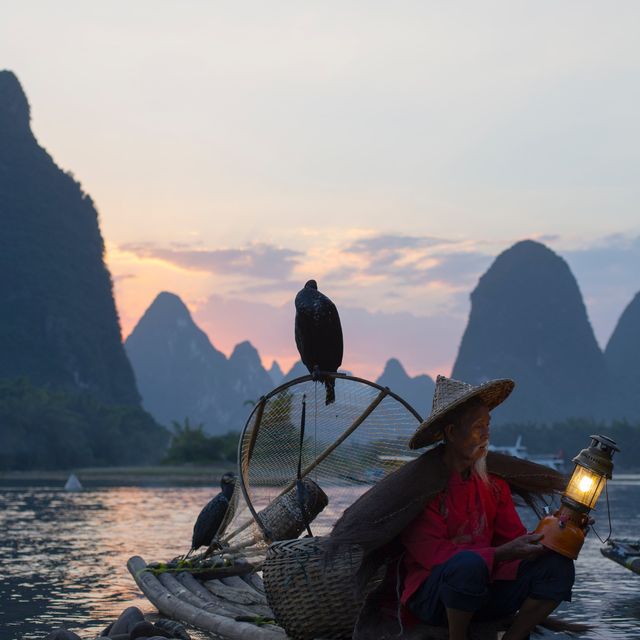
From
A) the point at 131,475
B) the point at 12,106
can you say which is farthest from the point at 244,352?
the point at 131,475

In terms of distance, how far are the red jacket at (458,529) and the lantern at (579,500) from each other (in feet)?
0.54

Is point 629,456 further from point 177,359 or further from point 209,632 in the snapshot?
point 177,359

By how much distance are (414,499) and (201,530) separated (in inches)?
184

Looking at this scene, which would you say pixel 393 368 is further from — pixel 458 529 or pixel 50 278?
pixel 458 529

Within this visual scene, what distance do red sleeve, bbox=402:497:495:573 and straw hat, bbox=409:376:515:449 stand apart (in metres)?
0.24

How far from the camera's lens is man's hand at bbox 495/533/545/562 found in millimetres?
2879

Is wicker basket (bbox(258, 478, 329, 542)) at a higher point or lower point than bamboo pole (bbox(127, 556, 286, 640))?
higher

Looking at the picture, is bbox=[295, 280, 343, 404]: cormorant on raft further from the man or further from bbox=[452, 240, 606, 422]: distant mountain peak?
bbox=[452, 240, 606, 422]: distant mountain peak

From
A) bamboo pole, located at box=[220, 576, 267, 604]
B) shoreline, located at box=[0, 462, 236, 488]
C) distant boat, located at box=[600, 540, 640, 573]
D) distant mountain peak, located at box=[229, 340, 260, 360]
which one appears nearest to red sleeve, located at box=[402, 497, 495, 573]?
bamboo pole, located at box=[220, 576, 267, 604]

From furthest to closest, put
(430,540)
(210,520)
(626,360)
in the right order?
(626,360)
(210,520)
(430,540)

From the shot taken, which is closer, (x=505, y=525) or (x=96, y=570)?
(x=505, y=525)

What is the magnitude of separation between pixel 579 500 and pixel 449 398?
1.61 ft

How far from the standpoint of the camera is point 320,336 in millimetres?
5219

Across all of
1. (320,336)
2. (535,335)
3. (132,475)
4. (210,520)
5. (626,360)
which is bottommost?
(132,475)
